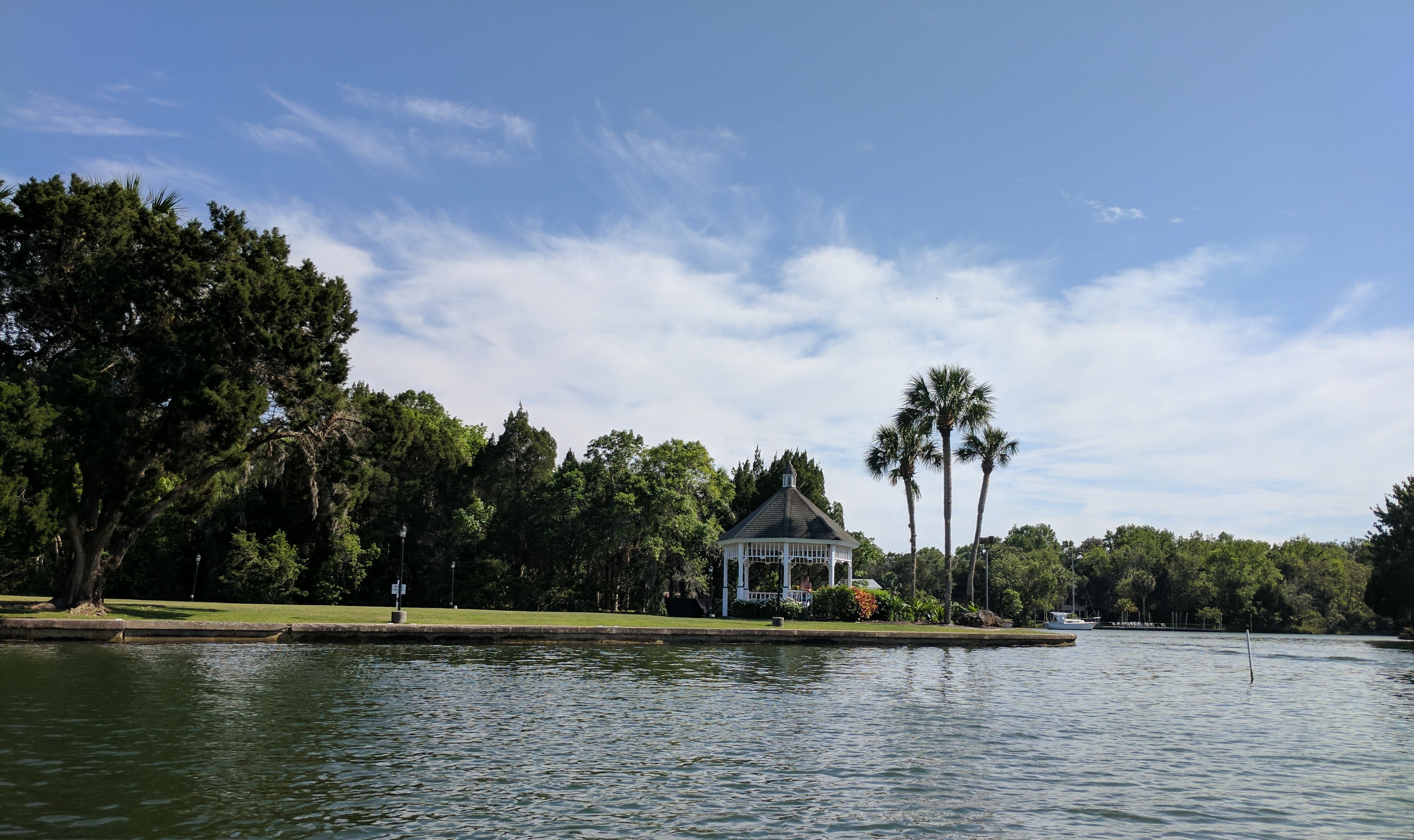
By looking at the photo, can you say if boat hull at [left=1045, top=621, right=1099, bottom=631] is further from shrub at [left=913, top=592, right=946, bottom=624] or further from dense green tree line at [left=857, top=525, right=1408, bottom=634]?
shrub at [left=913, top=592, right=946, bottom=624]

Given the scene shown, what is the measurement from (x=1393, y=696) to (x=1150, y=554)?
98996 millimetres

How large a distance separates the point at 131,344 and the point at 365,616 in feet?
39.4

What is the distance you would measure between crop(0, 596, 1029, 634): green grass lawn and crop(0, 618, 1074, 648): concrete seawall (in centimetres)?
55

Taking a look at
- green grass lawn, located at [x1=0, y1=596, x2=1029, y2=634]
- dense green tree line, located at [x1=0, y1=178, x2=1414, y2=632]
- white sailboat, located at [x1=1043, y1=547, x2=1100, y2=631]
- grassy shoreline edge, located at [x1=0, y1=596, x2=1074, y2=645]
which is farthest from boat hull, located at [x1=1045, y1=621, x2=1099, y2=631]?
green grass lawn, located at [x1=0, y1=596, x2=1029, y2=634]

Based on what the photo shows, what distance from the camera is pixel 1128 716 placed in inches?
697

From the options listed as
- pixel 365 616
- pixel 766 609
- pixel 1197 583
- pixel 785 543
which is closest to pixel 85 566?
pixel 365 616

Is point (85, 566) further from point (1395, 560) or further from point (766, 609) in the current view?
point (1395, 560)

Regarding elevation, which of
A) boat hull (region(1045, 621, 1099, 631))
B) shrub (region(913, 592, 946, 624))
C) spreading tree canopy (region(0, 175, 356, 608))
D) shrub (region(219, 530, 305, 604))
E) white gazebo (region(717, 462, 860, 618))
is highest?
spreading tree canopy (region(0, 175, 356, 608))

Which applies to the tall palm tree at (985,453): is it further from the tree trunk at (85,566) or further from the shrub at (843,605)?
the tree trunk at (85,566)

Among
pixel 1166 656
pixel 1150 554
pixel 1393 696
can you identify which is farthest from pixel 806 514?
pixel 1150 554

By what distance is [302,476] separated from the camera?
34.4 meters

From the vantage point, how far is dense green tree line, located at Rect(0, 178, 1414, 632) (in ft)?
90.6

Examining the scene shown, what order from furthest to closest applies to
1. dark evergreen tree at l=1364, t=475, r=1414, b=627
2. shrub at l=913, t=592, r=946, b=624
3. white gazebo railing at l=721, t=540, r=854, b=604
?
1. dark evergreen tree at l=1364, t=475, r=1414, b=627
2. white gazebo railing at l=721, t=540, r=854, b=604
3. shrub at l=913, t=592, r=946, b=624

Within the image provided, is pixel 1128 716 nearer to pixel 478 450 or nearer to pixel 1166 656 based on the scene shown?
pixel 1166 656
